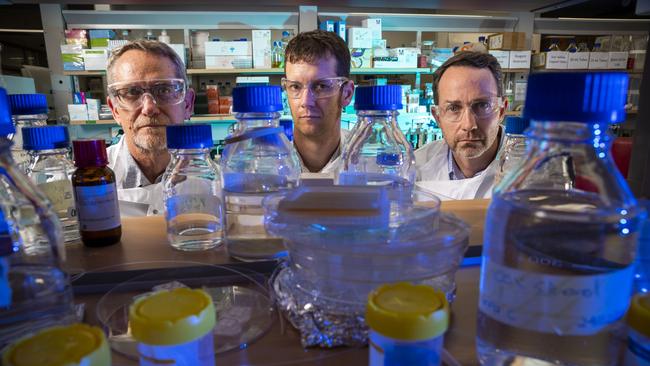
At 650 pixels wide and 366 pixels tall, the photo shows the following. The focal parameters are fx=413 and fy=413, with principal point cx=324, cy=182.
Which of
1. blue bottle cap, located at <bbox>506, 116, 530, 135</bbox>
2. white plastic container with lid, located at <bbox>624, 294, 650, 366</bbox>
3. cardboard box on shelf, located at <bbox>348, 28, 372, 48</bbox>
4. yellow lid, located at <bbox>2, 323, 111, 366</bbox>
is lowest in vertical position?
white plastic container with lid, located at <bbox>624, 294, 650, 366</bbox>

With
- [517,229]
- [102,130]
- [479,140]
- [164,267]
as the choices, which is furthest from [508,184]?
[102,130]

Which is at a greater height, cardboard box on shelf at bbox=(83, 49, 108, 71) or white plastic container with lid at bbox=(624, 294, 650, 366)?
cardboard box on shelf at bbox=(83, 49, 108, 71)

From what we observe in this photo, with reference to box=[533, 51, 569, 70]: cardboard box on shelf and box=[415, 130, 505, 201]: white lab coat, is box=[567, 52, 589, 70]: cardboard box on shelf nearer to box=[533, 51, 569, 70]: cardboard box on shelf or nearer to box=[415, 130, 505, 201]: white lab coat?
box=[533, 51, 569, 70]: cardboard box on shelf

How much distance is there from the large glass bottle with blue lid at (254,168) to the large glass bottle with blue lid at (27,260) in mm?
264

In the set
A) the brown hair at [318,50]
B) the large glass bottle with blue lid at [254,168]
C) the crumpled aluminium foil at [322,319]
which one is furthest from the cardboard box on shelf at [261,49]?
the crumpled aluminium foil at [322,319]

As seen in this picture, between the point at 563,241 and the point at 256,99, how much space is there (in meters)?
0.45

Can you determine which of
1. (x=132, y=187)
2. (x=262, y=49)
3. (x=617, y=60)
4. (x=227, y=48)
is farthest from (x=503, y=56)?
(x=132, y=187)

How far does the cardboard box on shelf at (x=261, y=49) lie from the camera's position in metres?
3.16

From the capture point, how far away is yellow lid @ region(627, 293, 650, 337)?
13.9 inches

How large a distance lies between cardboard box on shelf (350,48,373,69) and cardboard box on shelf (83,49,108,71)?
1.84m

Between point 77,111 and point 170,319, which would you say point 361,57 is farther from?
point 170,319

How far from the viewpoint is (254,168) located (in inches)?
34.4

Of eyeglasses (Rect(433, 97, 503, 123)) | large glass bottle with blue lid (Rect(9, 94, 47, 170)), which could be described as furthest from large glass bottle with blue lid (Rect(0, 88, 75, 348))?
eyeglasses (Rect(433, 97, 503, 123))

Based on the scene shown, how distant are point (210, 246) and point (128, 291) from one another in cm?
16
